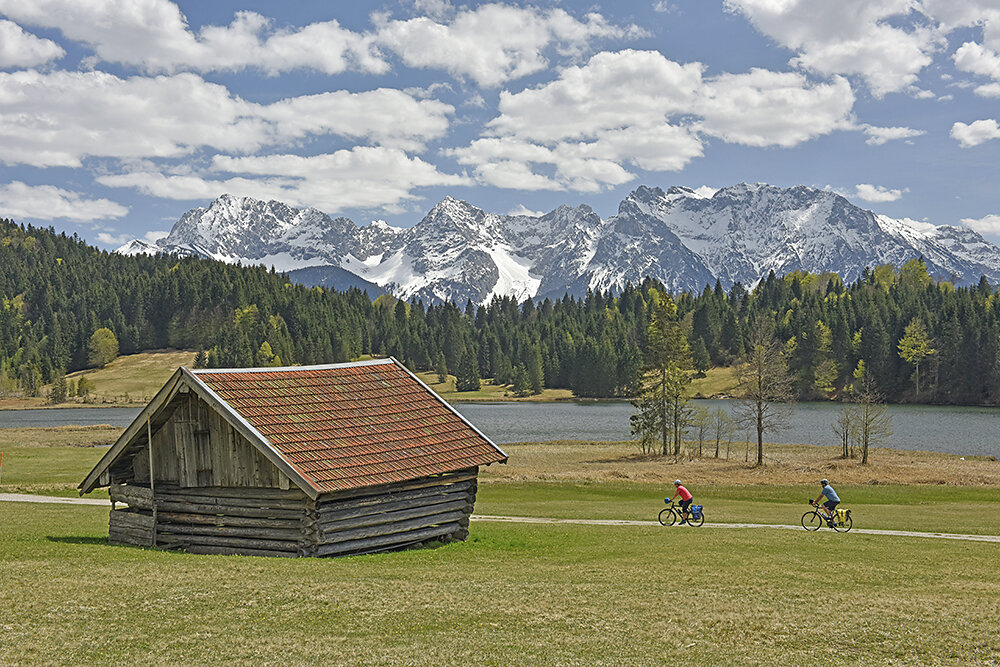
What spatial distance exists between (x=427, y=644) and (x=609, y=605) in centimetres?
498

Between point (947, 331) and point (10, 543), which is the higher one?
point (947, 331)

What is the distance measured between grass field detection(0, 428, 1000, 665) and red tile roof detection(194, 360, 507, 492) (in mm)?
2916

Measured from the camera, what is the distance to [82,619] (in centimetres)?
1600

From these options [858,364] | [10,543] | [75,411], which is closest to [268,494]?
[10,543]

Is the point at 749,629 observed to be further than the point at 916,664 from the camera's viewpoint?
Yes

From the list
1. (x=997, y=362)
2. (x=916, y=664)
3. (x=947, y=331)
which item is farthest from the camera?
(x=947, y=331)

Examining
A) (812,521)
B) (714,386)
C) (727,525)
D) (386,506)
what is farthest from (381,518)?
(714,386)

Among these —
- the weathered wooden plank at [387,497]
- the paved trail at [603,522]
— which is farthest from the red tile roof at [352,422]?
the paved trail at [603,522]

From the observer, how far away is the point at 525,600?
1880cm

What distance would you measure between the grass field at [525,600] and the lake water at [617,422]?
70.3 m

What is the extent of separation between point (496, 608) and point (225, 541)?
1200 cm

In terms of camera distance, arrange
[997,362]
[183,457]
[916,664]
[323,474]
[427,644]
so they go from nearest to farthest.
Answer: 1. [916,664]
2. [427,644]
3. [323,474]
4. [183,457]
5. [997,362]

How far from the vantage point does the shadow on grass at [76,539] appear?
26970 millimetres

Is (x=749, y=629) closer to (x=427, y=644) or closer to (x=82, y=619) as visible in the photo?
(x=427, y=644)
